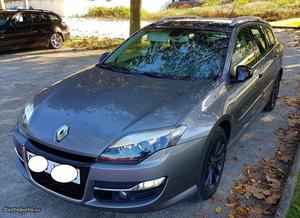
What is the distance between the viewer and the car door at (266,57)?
4.75 meters

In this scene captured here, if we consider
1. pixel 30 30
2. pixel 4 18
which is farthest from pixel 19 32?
pixel 4 18

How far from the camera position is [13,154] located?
14.3ft

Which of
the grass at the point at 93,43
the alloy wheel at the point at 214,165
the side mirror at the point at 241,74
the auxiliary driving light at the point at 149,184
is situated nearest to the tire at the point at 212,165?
the alloy wheel at the point at 214,165

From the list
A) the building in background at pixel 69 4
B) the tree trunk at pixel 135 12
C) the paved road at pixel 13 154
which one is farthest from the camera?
the building in background at pixel 69 4

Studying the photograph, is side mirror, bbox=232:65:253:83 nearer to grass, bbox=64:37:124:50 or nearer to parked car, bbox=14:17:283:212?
parked car, bbox=14:17:283:212

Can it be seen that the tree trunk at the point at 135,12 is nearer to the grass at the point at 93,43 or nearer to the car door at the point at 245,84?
the grass at the point at 93,43

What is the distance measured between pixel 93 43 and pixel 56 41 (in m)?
1.46

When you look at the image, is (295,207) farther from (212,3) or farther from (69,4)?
(69,4)

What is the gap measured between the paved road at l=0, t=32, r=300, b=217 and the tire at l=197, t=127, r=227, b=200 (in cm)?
14

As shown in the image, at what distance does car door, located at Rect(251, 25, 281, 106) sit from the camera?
4748 mm

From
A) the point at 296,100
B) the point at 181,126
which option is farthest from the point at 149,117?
the point at 296,100

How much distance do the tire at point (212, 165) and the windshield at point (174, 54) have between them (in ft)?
2.25

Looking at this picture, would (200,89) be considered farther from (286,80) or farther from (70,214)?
(286,80)

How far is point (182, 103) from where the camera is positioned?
311cm
